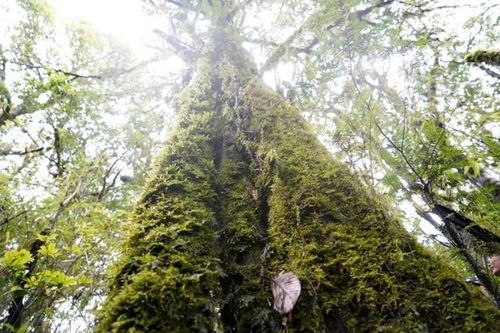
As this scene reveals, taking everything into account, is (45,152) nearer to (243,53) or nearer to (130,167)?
(130,167)

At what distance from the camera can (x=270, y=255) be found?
1882 mm

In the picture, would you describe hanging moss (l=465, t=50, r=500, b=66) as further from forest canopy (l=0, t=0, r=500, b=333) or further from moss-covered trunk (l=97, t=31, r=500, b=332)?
moss-covered trunk (l=97, t=31, r=500, b=332)

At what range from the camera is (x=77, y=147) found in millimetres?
7953

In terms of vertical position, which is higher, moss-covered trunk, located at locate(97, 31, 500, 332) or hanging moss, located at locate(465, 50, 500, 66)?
hanging moss, located at locate(465, 50, 500, 66)

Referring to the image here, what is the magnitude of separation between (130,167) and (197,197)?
5.66 metres

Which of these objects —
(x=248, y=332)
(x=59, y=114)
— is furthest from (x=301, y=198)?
(x=59, y=114)

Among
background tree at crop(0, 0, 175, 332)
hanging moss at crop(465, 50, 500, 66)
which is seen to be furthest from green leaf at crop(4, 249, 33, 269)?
hanging moss at crop(465, 50, 500, 66)

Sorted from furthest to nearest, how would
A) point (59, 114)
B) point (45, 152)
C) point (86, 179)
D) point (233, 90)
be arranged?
1. point (59, 114)
2. point (45, 152)
3. point (86, 179)
4. point (233, 90)

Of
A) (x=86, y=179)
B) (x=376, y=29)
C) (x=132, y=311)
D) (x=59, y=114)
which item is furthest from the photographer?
(x=59, y=114)

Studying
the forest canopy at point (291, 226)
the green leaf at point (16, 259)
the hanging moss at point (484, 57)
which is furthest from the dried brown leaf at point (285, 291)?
the hanging moss at point (484, 57)

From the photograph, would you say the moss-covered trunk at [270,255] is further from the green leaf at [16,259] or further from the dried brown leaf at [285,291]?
the green leaf at [16,259]

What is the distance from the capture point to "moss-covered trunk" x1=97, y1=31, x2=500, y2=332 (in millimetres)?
1356

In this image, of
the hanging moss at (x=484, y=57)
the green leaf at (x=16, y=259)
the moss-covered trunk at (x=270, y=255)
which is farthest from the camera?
the hanging moss at (x=484, y=57)

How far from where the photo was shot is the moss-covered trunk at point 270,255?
1.36 metres
